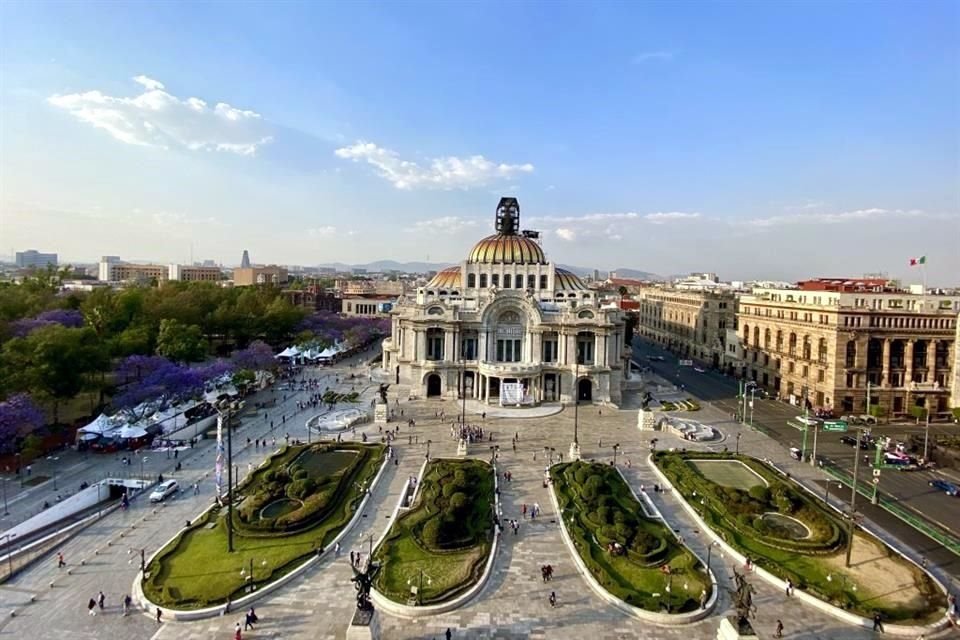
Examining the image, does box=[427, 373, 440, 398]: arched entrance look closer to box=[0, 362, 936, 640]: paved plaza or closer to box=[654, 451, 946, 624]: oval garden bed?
box=[0, 362, 936, 640]: paved plaza

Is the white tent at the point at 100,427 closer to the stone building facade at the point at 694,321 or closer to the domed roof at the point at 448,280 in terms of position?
the domed roof at the point at 448,280

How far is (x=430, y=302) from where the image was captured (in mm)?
71250

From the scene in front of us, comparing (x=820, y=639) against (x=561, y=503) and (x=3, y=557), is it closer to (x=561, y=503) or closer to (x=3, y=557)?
(x=561, y=503)

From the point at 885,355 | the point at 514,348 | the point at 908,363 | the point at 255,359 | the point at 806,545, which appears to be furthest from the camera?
the point at 255,359

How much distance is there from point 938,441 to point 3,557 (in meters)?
67.7

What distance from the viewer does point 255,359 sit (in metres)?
73.9

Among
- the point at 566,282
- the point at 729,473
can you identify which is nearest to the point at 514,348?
the point at 566,282

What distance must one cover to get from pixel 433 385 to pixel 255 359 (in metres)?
22.4

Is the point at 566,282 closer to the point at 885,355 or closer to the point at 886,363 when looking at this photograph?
the point at 885,355

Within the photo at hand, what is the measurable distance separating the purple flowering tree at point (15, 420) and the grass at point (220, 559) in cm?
1894

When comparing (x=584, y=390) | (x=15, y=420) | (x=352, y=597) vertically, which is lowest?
(x=352, y=597)

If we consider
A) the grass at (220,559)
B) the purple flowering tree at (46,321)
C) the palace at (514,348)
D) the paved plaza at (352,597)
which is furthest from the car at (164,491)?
the palace at (514,348)

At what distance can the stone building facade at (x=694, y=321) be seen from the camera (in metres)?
98.4

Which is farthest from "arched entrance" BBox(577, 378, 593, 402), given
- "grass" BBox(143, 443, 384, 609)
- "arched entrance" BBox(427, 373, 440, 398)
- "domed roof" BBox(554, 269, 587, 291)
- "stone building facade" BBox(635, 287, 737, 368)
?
"grass" BBox(143, 443, 384, 609)
